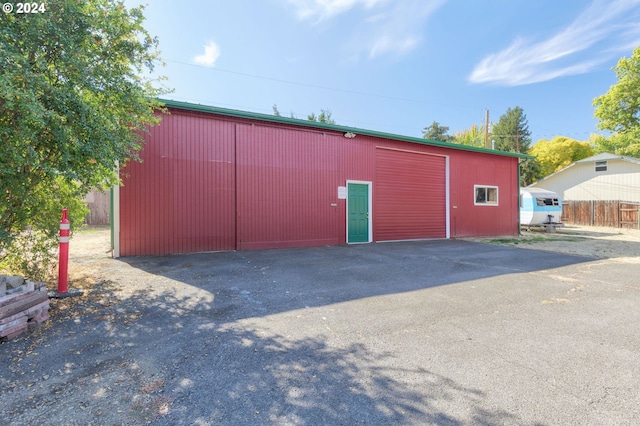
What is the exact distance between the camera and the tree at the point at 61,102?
3047mm

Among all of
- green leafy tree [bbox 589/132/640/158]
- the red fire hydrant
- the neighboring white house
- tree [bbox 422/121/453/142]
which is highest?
tree [bbox 422/121/453/142]

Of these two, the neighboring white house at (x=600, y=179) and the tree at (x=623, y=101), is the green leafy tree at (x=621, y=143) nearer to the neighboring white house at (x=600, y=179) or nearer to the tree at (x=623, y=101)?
the tree at (x=623, y=101)

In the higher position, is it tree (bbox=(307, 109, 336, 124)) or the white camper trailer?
tree (bbox=(307, 109, 336, 124))

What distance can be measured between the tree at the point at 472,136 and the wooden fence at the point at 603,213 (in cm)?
1377

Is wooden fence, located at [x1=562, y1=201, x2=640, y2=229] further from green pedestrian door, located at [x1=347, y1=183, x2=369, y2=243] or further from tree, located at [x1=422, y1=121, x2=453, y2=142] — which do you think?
green pedestrian door, located at [x1=347, y1=183, x2=369, y2=243]

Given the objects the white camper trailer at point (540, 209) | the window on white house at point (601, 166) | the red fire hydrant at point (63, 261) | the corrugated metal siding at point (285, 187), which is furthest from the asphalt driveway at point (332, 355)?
the window on white house at point (601, 166)

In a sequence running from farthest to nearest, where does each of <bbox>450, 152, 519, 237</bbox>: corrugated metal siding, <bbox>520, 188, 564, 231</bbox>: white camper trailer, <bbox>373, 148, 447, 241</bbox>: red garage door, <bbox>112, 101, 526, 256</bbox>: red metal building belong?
<bbox>520, 188, 564, 231</bbox>: white camper trailer → <bbox>450, 152, 519, 237</bbox>: corrugated metal siding → <bbox>373, 148, 447, 241</bbox>: red garage door → <bbox>112, 101, 526, 256</bbox>: red metal building

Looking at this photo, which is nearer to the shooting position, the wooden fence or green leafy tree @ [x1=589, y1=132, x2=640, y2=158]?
the wooden fence

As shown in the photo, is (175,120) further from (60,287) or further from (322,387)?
(322,387)

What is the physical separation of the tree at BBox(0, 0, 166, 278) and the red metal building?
3.01 metres

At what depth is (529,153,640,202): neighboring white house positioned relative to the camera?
805 inches

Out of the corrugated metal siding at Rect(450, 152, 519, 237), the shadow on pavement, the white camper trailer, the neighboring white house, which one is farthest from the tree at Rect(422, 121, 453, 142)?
the shadow on pavement

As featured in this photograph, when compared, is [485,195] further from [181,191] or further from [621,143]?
[621,143]

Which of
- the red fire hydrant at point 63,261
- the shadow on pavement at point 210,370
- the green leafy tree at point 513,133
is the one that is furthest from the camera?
the green leafy tree at point 513,133
